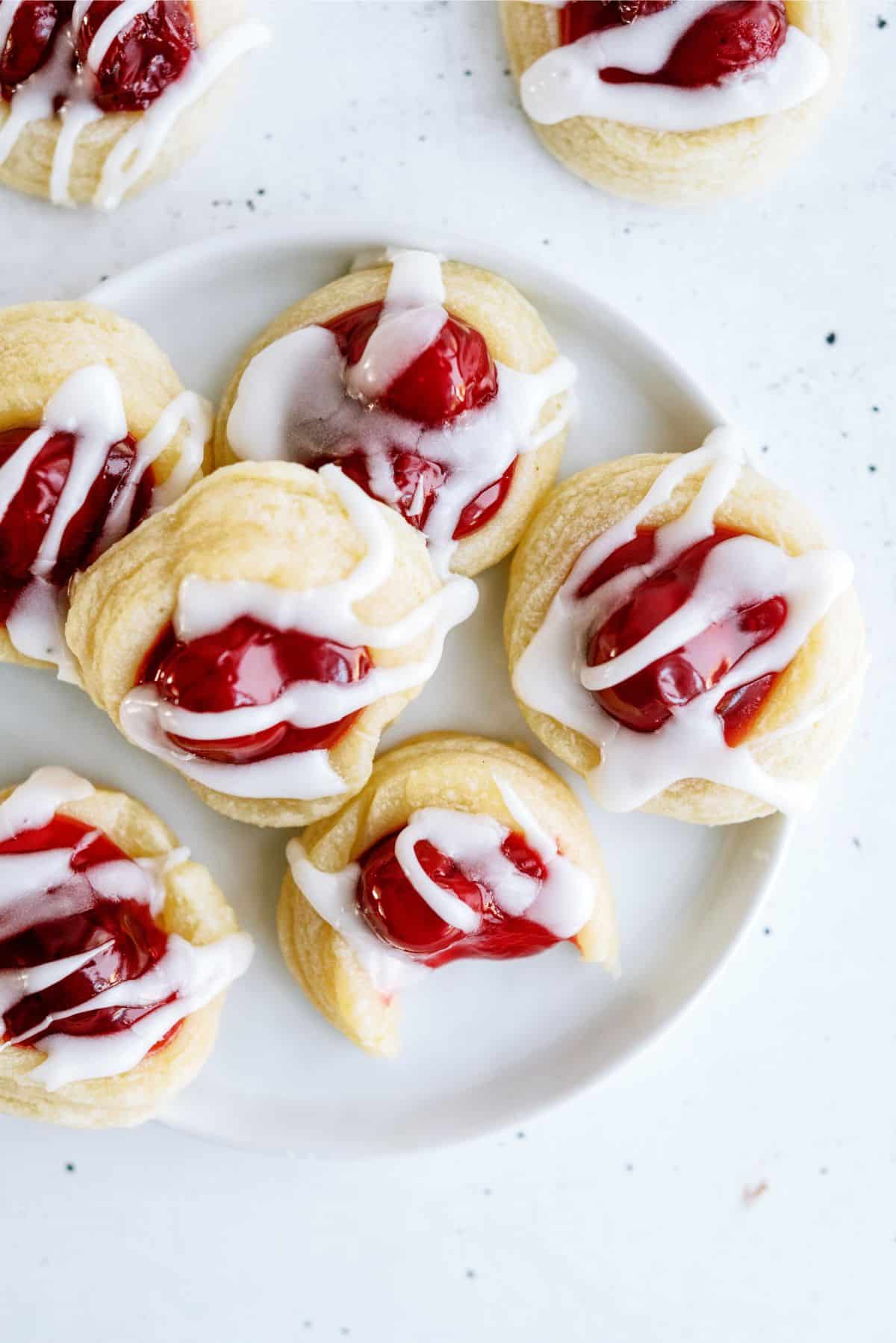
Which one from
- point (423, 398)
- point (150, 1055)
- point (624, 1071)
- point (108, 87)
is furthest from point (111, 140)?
point (624, 1071)

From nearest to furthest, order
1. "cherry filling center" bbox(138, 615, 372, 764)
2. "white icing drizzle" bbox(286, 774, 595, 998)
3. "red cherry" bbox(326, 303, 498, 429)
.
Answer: "cherry filling center" bbox(138, 615, 372, 764) → "red cherry" bbox(326, 303, 498, 429) → "white icing drizzle" bbox(286, 774, 595, 998)

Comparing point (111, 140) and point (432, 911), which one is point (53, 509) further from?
point (432, 911)

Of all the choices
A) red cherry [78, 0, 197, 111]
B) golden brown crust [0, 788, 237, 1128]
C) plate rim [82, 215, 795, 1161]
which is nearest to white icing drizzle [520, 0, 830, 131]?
plate rim [82, 215, 795, 1161]

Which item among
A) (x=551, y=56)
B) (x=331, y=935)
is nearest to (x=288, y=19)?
(x=551, y=56)

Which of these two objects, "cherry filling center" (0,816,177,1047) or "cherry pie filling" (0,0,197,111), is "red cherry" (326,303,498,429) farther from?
"cherry filling center" (0,816,177,1047)

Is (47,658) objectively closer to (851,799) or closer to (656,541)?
(656,541)

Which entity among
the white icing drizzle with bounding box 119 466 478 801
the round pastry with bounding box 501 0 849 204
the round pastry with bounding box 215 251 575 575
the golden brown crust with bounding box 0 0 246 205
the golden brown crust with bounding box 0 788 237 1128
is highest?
the round pastry with bounding box 501 0 849 204

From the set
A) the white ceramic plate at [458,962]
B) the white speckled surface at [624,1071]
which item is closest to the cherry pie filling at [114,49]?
the white speckled surface at [624,1071]

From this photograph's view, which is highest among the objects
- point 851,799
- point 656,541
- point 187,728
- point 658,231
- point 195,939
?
point 658,231
